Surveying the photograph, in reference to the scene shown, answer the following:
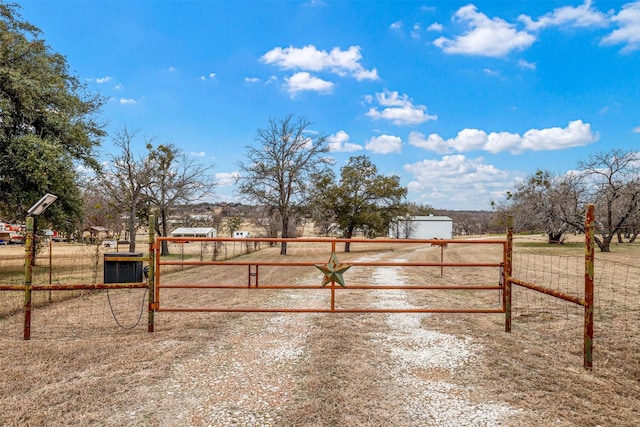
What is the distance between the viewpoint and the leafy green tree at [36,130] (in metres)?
12.6

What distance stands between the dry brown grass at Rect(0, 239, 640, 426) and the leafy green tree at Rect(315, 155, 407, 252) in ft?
83.4

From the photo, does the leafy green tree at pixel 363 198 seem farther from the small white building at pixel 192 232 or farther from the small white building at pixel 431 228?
the small white building at pixel 192 232

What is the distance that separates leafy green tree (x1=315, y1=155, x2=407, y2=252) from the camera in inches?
1267

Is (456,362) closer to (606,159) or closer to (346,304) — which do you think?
(346,304)

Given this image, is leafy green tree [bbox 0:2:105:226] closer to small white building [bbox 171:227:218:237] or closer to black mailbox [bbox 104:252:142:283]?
black mailbox [bbox 104:252:142:283]

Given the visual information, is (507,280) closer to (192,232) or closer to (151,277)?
(151,277)

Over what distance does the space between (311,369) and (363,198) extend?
2948 cm

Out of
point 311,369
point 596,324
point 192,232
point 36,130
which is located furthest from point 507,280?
point 192,232

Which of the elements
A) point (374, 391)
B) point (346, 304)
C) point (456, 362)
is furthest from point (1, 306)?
point (456, 362)

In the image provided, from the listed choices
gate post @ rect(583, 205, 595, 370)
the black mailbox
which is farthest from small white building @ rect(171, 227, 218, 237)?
gate post @ rect(583, 205, 595, 370)

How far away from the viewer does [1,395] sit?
11.2 feet

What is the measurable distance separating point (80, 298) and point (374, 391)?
7.82 meters

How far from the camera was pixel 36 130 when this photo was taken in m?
14.4

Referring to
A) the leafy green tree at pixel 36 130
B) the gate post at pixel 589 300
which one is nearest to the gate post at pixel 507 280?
the gate post at pixel 589 300
